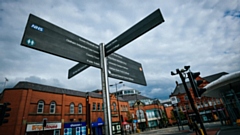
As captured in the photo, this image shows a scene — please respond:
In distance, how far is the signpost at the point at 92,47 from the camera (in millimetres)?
2990

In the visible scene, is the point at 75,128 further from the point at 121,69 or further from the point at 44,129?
the point at 121,69

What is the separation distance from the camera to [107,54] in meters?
4.05

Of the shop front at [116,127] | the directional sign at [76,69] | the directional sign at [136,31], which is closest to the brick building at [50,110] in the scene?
the shop front at [116,127]

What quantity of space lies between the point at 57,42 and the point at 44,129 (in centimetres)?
1947

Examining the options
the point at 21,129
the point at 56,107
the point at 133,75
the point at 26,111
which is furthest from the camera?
the point at 56,107

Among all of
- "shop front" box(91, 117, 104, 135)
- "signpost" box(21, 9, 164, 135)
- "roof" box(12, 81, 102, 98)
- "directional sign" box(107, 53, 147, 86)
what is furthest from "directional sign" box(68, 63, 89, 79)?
"shop front" box(91, 117, 104, 135)

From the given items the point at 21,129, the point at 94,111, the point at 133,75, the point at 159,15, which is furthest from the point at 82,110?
the point at 159,15

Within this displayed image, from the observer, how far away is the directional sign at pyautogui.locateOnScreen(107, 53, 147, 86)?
412 cm

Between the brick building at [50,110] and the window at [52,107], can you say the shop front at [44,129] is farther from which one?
the window at [52,107]

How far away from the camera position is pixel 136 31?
11.8 ft

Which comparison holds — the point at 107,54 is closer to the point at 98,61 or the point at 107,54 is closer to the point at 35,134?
the point at 98,61

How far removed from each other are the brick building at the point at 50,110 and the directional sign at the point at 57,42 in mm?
17897

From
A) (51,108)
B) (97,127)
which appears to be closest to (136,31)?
(51,108)

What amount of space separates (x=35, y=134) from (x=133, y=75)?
19.2 m
